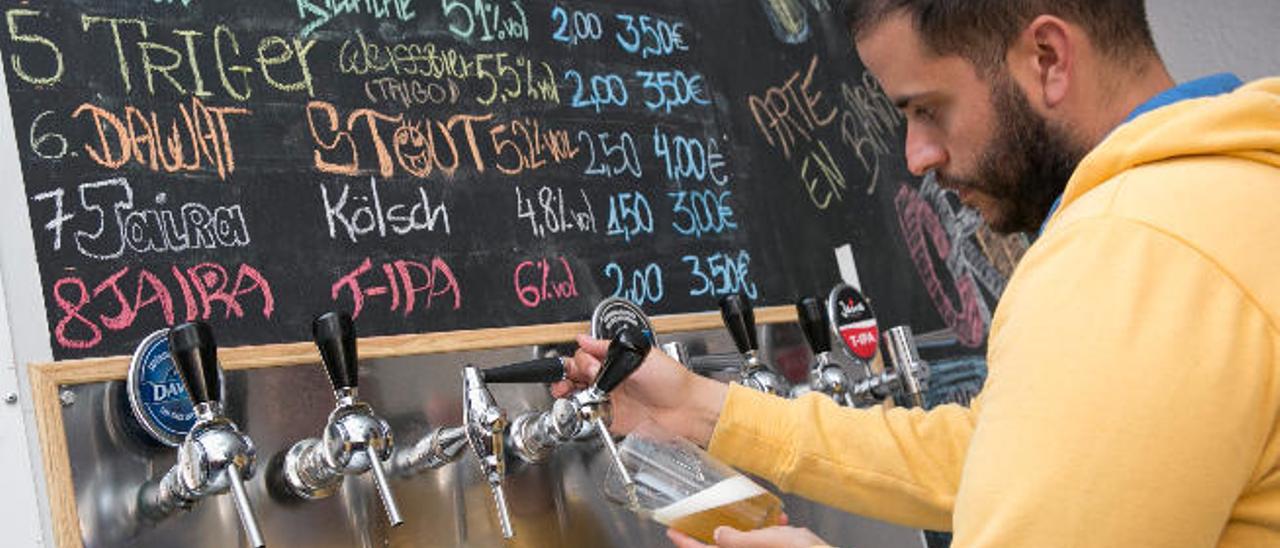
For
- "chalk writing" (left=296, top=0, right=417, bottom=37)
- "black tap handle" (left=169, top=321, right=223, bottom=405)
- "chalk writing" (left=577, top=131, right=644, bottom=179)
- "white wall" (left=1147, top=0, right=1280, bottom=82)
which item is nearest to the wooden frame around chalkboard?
"black tap handle" (left=169, top=321, right=223, bottom=405)

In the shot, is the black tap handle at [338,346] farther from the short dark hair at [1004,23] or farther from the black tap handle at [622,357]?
Result: the short dark hair at [1004,23]

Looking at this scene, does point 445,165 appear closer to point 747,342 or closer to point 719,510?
point 747,342

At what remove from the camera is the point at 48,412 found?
165 cm

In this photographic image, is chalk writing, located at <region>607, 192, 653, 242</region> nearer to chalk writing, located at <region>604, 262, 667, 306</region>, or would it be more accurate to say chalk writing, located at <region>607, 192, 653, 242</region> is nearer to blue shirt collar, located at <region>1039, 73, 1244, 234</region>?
chalk writing, located at <region>604, 262, 667, 306</region>

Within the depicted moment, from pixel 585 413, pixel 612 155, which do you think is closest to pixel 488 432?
pixel 585 413

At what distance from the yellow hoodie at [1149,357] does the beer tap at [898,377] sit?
1218mm

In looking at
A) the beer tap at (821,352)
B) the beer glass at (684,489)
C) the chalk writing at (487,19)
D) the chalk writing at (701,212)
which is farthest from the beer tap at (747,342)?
the chalk writing at (487,19)

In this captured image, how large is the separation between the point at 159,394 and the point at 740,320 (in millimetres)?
902

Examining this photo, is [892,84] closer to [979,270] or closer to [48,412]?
[48,412]

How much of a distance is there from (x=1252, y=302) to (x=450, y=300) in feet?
3.96

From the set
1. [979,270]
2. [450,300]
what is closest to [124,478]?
[450,300]

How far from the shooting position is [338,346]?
1.73 meters

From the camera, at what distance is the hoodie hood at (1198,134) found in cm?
127

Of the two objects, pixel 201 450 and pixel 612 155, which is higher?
pixel 612 155
